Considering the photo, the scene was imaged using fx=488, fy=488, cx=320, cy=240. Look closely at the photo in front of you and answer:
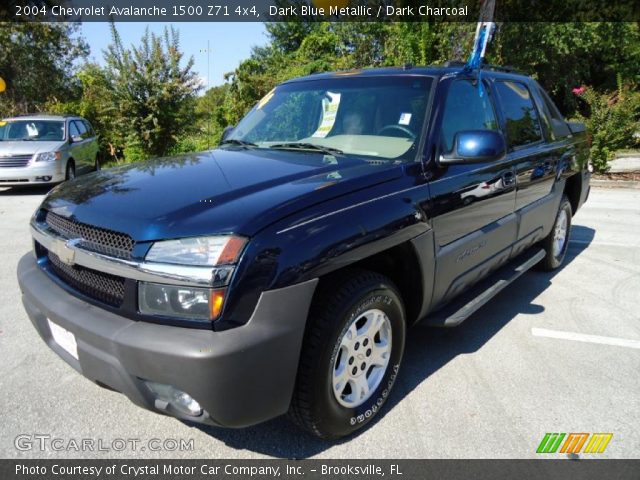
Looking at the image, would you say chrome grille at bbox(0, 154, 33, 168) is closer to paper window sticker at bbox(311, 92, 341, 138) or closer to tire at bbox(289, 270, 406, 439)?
paper window sticker at bbox(311, 92, 341, 138)

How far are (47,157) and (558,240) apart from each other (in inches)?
381

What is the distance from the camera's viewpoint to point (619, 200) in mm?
9414

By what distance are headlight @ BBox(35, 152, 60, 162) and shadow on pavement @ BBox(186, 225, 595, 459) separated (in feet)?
30.4

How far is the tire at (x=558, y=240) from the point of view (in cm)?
480

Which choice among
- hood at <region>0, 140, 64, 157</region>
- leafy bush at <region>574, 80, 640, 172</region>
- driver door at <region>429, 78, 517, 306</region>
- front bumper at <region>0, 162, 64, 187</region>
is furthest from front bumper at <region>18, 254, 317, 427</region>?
leafy bush at <region>574, 80, 640, 172</region>

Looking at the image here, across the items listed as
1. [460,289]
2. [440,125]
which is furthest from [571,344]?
[440,125]

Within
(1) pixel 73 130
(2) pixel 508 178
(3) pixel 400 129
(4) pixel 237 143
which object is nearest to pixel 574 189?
(2) pixel 508 178

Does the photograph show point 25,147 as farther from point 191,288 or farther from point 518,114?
point 191,288

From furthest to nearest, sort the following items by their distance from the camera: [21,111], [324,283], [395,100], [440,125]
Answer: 1. [21,111]
2. [395,100]
3. [440,125]
4. [324,283]

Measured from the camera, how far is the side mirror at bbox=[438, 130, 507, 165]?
2715 mm

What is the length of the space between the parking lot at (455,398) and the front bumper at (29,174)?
6.54 metres

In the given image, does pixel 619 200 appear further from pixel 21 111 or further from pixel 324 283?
pixel 21 111

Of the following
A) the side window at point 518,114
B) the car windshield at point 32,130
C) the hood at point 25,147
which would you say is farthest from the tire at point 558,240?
the car windshield at point 32,130

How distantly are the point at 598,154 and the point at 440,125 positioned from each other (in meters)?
10.3
